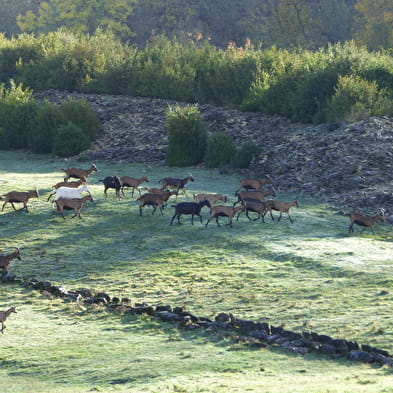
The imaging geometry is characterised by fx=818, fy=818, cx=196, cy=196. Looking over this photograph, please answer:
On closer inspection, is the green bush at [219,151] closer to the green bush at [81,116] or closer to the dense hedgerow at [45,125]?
the dense hedgerow at [45,125]

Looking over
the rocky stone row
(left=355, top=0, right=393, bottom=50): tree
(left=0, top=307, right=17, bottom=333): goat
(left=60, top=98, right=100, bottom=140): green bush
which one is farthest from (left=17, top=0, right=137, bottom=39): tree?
(left=0, top=307, right=17, bottom=333): goat

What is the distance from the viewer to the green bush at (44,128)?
44.5m

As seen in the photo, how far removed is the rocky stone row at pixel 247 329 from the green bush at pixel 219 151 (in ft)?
67.3

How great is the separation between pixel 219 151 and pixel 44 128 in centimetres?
1129

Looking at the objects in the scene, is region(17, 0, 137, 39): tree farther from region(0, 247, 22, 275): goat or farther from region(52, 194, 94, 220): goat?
region(0, 247, 22, 275): goat

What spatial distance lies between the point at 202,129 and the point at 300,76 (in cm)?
817

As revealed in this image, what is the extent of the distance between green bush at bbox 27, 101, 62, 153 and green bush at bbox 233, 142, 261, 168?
11.7m

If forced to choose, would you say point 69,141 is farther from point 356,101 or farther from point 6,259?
point 6,259

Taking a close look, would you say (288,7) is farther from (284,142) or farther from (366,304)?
(366,304)

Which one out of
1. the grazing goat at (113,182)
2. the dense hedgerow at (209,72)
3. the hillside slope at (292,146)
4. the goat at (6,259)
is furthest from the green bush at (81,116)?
the goat at (6,259)

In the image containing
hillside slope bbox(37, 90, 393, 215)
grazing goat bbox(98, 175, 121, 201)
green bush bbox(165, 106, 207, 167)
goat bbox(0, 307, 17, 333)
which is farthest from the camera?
green bush bbox(165, 106, 207, 167)

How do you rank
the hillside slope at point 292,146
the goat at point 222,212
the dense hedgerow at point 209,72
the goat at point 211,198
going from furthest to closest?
the dense hedgerow at point 209,72 → the hillside slope at point 292,146 → the goat at point 211,198 → the goat at point 222,212

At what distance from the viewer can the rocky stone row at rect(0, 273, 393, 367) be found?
13.4 m

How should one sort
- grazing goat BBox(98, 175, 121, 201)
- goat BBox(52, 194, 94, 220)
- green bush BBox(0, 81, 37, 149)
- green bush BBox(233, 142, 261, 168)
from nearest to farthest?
goat BBox(52, 194, 94, 220) < grazing goat BBox(98, 175, 121, 201) < green bush BBox(233, 142, 261, 168) < green bush BBox(0, 81, 37, 149)
